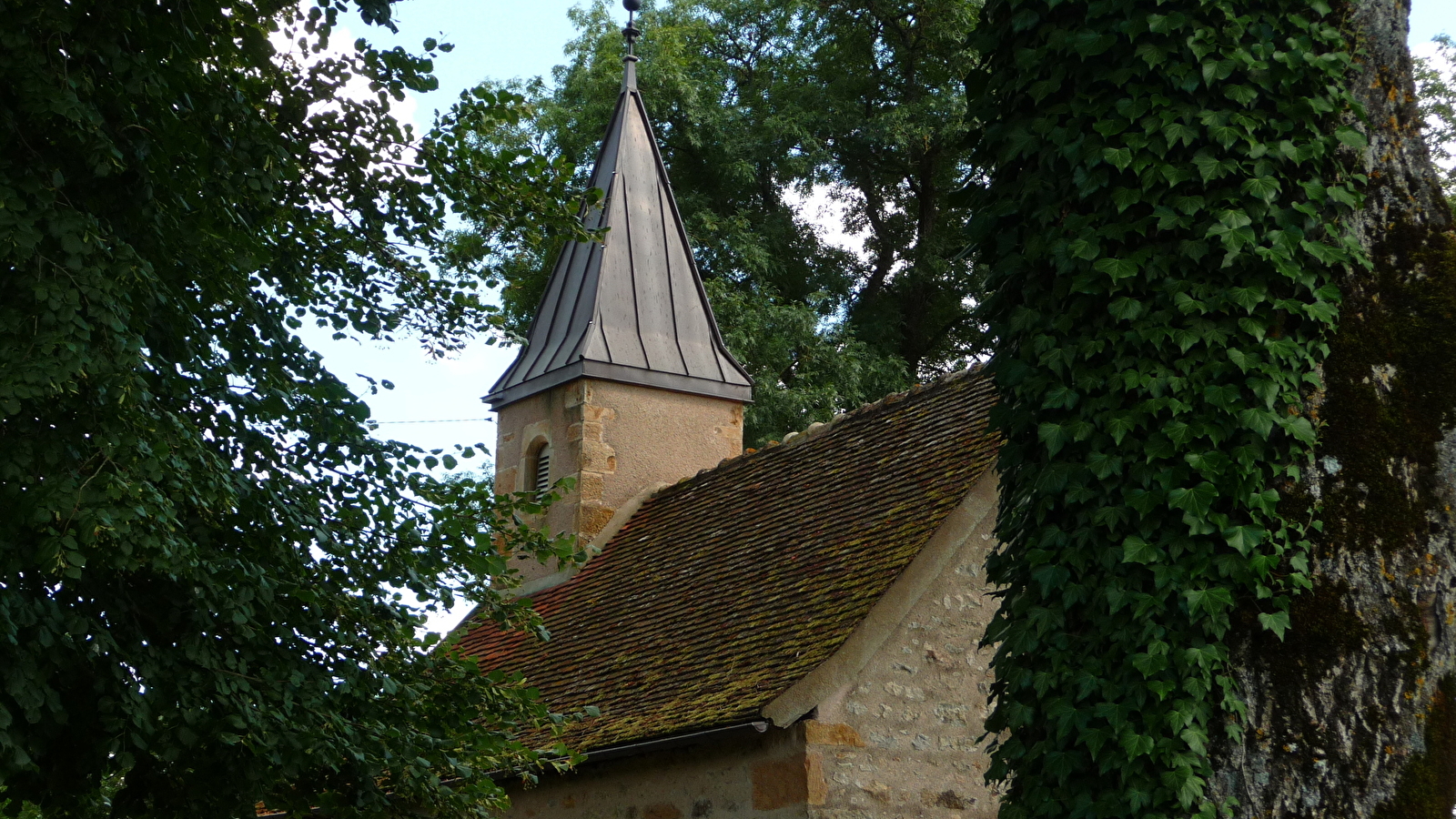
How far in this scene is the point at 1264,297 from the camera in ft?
13.1

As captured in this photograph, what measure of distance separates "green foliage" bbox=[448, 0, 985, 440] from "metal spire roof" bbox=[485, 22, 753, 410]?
372 cm

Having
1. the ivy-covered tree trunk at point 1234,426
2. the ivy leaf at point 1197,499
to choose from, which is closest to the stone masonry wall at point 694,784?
the ivy-covered tree trunk at point 1234,426

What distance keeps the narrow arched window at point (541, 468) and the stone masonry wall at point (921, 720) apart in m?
6.65

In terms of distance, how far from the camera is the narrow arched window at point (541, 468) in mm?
15461

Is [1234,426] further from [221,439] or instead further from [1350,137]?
[221,439]

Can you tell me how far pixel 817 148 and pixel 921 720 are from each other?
1350cm

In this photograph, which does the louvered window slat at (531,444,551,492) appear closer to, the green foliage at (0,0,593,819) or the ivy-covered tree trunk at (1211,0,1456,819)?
the green foliage at (0,0,593,819)

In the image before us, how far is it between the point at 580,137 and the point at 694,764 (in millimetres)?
14360

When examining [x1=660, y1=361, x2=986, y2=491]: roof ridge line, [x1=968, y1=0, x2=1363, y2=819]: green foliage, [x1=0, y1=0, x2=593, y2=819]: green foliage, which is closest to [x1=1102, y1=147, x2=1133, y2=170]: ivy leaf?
[x1=968, y1=0, x2=1363, y2=819]: green foliage

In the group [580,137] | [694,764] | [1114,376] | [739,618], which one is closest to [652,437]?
[739,618]

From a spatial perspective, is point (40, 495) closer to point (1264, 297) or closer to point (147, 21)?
point (147, 21)

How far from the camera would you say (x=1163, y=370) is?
4066mm

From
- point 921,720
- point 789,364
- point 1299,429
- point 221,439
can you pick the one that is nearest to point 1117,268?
point 1299,429

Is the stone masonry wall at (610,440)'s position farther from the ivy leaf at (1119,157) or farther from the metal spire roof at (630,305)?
the ivy leaf at (1119,157)
